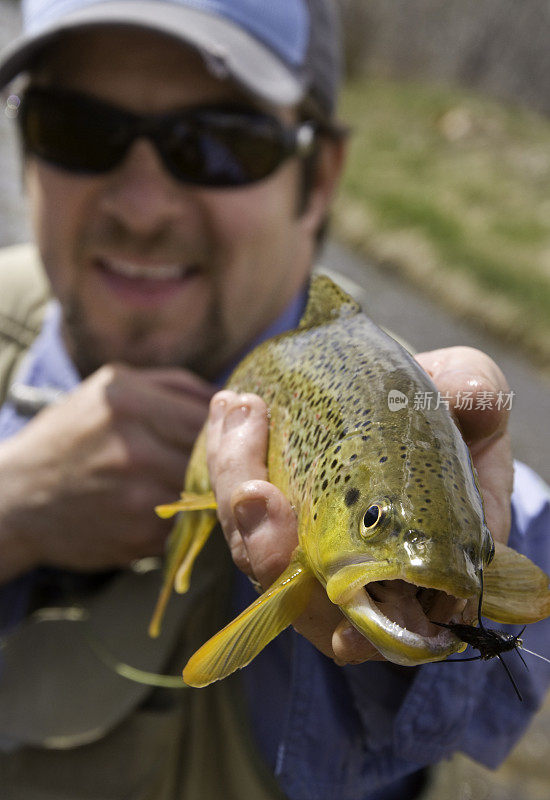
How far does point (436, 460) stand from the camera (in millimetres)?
561

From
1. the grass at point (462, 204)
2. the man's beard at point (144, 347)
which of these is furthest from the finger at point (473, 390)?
the man's beard at point (144, 347)

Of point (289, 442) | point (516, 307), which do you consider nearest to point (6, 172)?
point (516, 307)

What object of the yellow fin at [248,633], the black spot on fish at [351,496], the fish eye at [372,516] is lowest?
the yellow fin at [248,633]

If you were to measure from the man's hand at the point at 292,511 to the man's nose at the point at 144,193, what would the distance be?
3.92 ft

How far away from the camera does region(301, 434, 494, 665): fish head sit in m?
0.50

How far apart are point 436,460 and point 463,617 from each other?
12 centimetres

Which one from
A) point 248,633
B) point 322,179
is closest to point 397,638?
point 248,633

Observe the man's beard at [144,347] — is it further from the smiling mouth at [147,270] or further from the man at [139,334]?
the smiling mouth at [147,270]

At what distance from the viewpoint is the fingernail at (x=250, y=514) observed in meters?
0.63

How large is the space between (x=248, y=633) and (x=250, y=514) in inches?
4.1

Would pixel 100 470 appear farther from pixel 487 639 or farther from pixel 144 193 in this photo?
pixel 487 639

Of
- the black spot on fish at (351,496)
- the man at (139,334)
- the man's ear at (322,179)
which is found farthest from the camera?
the man's ear at (322,179)

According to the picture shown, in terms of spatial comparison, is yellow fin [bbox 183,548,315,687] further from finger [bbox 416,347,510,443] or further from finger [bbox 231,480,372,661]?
finger [bbox 416,347,510,443]

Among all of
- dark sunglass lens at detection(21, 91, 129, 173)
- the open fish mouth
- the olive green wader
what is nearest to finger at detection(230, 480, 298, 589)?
the open fish mouth
